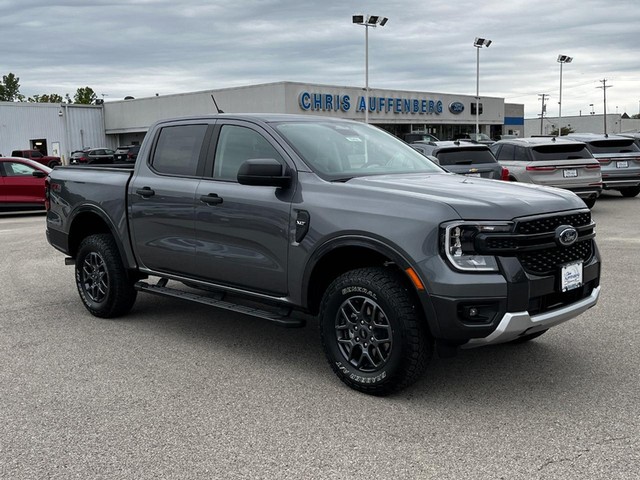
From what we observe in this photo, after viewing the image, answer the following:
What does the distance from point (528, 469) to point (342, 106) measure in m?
50.4

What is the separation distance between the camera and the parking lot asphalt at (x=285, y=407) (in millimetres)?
3617

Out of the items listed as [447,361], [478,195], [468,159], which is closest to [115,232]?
[447,361]

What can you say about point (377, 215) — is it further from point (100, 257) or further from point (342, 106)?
point (342, 106)

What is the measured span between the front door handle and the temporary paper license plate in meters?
2.54

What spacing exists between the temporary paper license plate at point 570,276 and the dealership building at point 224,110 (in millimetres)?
43212

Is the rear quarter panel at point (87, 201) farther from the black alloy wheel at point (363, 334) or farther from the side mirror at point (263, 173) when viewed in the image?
the black alloy wheel at point (363, 334)

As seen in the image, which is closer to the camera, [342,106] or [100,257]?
[100,257]

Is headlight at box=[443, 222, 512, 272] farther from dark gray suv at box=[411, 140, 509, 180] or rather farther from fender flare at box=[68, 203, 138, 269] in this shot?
dark gray suv at box=[411, 140, 509, 180]

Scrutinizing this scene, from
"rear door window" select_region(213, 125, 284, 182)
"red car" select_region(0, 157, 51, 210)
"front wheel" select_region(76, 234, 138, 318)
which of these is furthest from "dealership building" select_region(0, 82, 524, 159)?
"rear door window" select_region(213, 125, 284, 182)

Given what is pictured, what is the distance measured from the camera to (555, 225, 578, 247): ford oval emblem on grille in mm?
4414

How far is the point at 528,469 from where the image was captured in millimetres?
3520

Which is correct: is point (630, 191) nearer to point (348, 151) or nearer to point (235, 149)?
point (348, 151)

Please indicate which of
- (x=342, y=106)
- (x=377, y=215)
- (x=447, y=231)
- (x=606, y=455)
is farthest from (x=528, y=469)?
(x=342, y=106)

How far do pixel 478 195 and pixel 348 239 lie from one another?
33.8 inches
